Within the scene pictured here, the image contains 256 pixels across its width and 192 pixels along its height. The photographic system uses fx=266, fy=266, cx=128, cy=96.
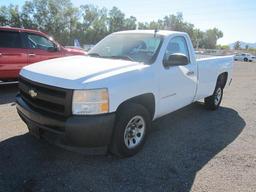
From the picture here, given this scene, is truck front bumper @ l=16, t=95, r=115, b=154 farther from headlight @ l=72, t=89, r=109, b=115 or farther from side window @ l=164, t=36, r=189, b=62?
side window @ l=164, t=36, r=189, b=62

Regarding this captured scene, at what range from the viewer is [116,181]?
3.26m

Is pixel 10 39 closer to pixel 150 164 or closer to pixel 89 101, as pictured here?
pixel 89 101

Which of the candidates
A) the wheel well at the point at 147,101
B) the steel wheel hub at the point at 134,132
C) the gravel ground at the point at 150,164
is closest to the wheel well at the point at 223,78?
the gravel ground at the point at 150,164

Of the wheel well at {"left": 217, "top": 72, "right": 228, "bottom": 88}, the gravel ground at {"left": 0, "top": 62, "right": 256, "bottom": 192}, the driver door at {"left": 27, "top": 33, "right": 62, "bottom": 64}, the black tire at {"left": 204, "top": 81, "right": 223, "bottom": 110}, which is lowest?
the gravel ground at {"left": 0, "top": 62, "right": 256, "bottom": 192}

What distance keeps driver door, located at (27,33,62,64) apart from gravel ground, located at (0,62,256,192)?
3.42m

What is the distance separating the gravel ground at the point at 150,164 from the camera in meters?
3.19

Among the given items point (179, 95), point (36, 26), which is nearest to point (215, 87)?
point (179, 95)

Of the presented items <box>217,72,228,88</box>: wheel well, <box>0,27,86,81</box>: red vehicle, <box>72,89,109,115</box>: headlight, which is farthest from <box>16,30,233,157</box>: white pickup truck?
<box>0,27,86,81</box>: red vehicle

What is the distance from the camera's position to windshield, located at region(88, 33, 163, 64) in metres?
4.21

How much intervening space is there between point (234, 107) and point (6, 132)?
224 inches

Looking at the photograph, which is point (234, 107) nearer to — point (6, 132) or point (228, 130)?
point (228, 130)

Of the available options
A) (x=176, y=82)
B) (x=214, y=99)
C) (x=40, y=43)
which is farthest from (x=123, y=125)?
(x=40, y=43)

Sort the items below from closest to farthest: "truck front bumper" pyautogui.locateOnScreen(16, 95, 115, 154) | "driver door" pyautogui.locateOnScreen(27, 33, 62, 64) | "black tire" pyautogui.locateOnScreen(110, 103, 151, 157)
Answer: "truck front bumper" pyautogui.locateOnScreen(16, 95, 115, 154), "black tire" pyautogui.locateOnScreen(110, 103, 151, 157), "driver door" pyautogui.locateOnScreen(27, 33, 62, 64)

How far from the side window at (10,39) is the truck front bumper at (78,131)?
504 cm
